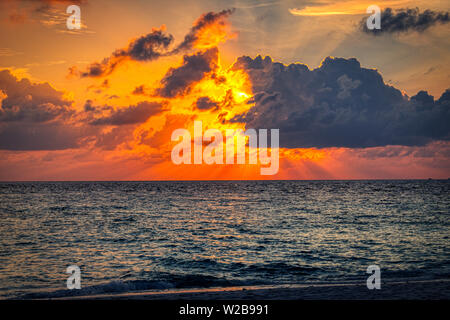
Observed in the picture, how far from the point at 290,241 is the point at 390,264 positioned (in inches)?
441

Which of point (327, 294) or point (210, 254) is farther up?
point (327, 294)

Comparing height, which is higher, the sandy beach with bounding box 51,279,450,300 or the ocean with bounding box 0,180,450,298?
the sandy beach with bounding box 51,279,450,300

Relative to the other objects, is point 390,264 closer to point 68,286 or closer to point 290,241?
point 290,241

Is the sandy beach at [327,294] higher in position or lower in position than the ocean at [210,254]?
higher

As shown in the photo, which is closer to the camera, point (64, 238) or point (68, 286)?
point (68, 286)

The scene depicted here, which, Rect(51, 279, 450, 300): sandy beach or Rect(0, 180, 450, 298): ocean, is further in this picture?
Rect(0, 180, 450, 298): ocean

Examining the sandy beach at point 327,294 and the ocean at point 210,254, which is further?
the ocean at point 210,254

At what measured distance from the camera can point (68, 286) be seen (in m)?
19.8

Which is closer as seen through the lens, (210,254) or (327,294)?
(327,294)
